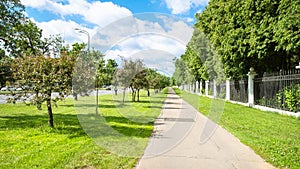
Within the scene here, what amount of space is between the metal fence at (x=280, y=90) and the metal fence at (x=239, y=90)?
7.44 feet

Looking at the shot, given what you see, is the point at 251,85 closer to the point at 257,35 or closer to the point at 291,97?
the point at 257,35

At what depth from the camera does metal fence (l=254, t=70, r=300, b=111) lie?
12.5 meters

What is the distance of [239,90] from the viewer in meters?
21.4

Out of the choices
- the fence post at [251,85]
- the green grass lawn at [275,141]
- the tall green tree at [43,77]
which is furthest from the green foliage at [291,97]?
the tall green tree at [43,77]

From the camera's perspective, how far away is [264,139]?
735 centimetres

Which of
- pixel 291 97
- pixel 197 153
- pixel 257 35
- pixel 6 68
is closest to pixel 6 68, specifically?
pixel 6 68

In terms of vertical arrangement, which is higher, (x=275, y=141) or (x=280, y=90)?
(x=280, y=90)

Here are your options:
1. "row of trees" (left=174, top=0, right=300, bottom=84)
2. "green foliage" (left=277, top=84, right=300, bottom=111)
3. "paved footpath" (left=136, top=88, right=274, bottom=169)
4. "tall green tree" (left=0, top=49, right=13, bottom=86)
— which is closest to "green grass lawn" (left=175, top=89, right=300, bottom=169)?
"paved footpath" (left=136, top=88, right=274, bottom=169)

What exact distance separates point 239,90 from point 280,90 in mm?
7537

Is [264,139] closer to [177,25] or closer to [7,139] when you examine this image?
[177,25]

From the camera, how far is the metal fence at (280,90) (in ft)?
41.0

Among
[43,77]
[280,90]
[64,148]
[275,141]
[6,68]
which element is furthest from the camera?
[6,68]

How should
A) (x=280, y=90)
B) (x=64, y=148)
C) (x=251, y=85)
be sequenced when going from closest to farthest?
(x=64, y=148)
(x=280, y=90)
(x=251, y=85)

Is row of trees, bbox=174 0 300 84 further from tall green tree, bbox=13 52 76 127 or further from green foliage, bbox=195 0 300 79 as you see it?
tall green tree, bbox=13 52 76 127
